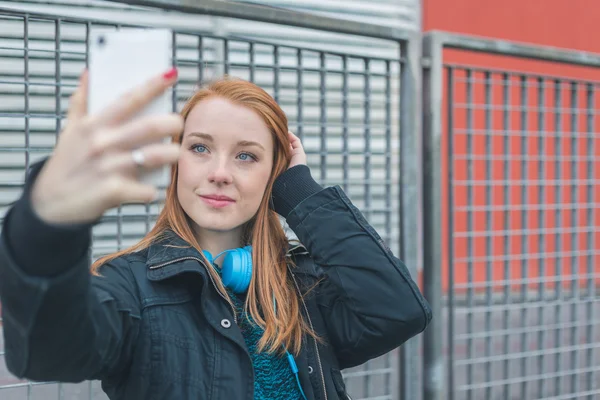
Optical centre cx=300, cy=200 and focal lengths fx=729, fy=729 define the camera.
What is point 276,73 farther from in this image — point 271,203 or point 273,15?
point 271,203

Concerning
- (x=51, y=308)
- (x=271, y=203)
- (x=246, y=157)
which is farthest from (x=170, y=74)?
(x=271, y=203)

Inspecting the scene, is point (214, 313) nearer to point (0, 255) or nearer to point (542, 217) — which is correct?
point (0, 255)

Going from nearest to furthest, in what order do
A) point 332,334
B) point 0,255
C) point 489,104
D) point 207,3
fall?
1. point 0,255
2. point 332,334
3. point 207,3
4. point 489,104

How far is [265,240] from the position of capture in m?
1.81

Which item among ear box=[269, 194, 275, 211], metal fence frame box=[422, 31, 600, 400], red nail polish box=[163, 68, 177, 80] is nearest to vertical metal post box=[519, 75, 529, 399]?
metal fence frame box=[422, 31, 600, 400]

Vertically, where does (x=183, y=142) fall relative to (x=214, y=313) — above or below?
above

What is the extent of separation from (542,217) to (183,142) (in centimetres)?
171

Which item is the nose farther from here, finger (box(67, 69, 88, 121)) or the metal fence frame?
the metal fence frame

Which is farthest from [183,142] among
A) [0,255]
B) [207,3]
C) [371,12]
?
[371,12]

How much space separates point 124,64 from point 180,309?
0.69 metres

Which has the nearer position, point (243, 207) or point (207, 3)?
point (243, 207)

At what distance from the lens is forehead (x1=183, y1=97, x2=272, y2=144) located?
1729mm

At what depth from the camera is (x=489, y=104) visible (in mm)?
2736

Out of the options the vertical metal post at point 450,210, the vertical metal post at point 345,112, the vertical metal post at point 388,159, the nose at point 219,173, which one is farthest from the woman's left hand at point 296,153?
the vertical metal post at point 450,210
